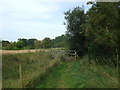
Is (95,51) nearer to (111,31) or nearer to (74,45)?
(111,31)

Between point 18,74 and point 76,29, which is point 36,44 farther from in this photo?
point 18,74

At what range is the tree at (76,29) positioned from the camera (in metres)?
18.4

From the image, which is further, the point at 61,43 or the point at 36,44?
the point at 36,44

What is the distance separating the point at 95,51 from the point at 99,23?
9.72 feet

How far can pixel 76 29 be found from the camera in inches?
720

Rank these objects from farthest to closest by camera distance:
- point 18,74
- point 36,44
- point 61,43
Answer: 1. point 36,44
2. point 61,43
3. point 18,74

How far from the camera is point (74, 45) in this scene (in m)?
18.9

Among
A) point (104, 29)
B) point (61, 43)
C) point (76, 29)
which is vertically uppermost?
point (76, 29)

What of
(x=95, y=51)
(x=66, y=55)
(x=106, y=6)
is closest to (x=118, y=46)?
(x=106, y=6)

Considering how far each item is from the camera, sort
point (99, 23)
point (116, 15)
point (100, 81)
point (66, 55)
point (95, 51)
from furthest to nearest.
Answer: point (66, 55)
point (95, 51)
point (99, 23)
point (116, 15)
point (100, 81)

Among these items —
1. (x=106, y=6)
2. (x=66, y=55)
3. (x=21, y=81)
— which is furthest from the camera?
(x=66, y=55)

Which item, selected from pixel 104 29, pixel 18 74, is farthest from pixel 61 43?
pixel 18 74

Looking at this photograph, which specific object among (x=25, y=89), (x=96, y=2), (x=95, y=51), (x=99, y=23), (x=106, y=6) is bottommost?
(x=25, y=89)

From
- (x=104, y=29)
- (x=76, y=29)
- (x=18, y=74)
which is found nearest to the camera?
(x=18, y=74)
